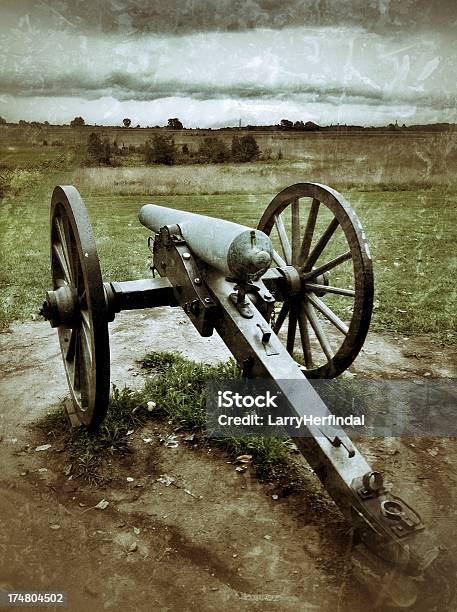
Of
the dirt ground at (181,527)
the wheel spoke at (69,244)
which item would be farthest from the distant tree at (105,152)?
the wheel spoke at (69,244)

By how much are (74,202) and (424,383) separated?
310 cm

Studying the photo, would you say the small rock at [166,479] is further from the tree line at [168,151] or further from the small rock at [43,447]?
the tree line at [168,151]

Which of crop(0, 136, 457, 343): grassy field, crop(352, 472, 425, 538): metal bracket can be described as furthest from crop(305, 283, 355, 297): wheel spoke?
crop(0, 136, 457, 343): grassy field

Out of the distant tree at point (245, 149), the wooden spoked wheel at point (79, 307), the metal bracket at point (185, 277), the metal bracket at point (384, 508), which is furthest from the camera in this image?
the distant tree at point (245, 149)

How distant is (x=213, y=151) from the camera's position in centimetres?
900


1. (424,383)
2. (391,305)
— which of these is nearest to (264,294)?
(424,383)

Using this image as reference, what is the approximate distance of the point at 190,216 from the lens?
369 centimetres

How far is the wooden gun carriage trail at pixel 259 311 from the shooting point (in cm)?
229

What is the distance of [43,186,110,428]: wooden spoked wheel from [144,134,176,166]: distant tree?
541 cm

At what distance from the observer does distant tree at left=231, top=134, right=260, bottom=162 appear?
30.6ft

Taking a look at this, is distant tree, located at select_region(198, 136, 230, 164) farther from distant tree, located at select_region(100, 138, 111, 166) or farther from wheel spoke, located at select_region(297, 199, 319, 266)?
wheel spoke, located at select_region(297, 199, 319, 266)

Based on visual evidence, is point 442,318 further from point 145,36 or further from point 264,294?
point 145,36

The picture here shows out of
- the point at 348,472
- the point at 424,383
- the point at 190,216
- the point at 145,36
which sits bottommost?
the point at 424,383

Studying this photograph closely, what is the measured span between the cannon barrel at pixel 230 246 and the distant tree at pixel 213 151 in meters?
5.77
